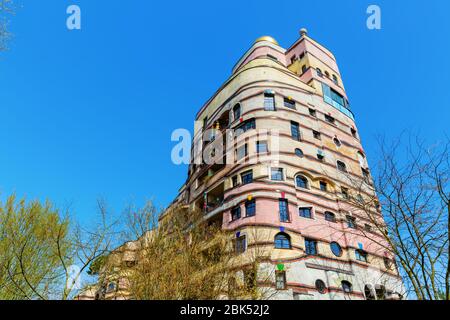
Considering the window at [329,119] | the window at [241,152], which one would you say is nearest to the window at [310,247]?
the window at [241,152]

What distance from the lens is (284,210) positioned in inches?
749

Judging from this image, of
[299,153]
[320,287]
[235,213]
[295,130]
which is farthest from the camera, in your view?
[295,130]

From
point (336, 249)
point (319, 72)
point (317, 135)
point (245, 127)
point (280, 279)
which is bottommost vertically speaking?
point (280, 279)

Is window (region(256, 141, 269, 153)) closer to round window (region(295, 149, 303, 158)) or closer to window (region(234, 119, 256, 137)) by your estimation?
window (region(234, 119, 256, 137))

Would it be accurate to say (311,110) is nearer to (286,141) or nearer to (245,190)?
(286,141)

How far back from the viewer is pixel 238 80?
26656 mm

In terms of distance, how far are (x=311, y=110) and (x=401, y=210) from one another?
67.5ft

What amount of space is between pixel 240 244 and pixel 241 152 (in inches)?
272

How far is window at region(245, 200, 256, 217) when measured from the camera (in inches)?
744

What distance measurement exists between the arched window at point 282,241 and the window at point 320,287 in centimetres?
249

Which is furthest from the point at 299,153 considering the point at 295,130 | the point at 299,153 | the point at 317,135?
the point at 317,135

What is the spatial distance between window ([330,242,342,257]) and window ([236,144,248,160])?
8216 millimetres

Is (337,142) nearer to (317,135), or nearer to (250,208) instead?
(317,135)
